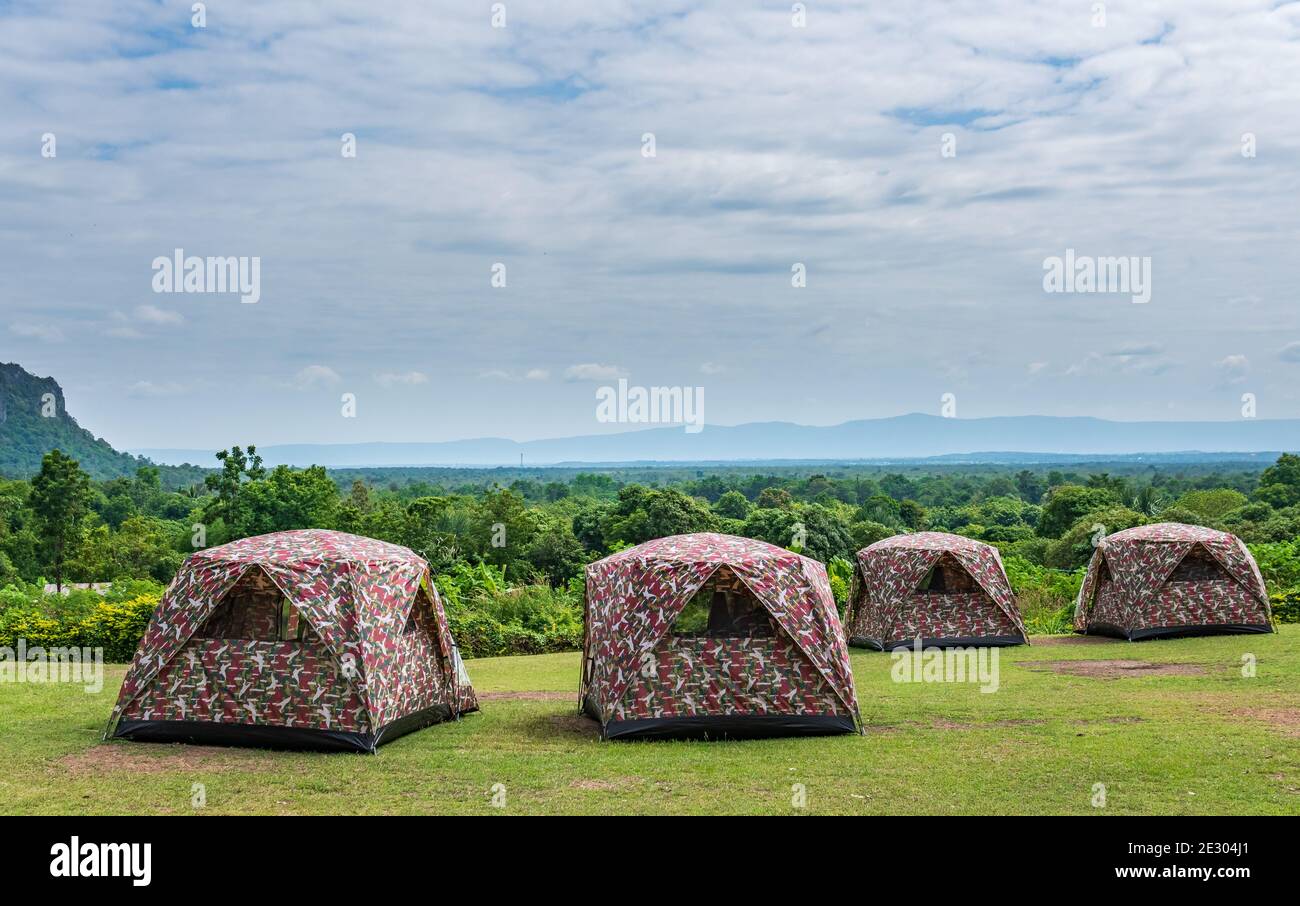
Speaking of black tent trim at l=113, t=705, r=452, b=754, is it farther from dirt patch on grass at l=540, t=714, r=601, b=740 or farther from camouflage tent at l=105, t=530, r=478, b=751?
dirt patch on grass at l=540, t=714, r=601, b=740

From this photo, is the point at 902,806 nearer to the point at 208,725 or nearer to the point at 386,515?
the point at 208,725

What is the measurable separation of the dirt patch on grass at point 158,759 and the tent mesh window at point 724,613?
5141mm

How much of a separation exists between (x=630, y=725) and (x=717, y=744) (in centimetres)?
106

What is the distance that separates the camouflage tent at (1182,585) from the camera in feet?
82.3

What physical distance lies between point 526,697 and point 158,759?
21.0ft

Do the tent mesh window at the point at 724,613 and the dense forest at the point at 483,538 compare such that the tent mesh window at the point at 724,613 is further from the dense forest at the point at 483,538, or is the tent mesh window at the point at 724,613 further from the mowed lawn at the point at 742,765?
the dense forest at the point at 483,538

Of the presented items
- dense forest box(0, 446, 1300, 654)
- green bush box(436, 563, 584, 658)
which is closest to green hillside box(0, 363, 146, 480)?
dense forest box(0, 446, 1300, 654)

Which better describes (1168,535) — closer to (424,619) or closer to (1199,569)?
(1199,569)

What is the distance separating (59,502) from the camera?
44812mm

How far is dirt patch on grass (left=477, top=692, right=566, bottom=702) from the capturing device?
18.0m

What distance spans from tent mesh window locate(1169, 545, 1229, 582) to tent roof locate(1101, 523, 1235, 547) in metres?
0.38

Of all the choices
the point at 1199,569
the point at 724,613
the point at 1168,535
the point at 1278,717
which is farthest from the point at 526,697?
the point at 1199,569
